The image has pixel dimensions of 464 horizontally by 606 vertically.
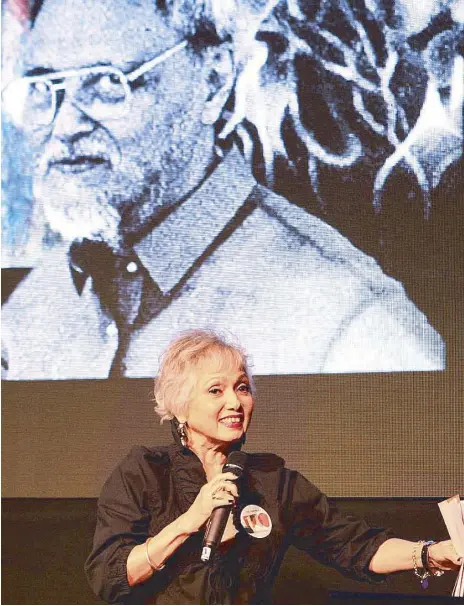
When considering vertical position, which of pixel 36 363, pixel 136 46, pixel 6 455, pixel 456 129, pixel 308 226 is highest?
pixel 136 46

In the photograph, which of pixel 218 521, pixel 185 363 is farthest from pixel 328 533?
pixel 185 363

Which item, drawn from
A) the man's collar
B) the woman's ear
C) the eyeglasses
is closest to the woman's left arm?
the man's collar

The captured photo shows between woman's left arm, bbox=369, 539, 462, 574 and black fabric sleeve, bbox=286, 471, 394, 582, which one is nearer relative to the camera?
woman's left arm, bbox=369, 539, 462, 574

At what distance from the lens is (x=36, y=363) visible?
11.0 feet

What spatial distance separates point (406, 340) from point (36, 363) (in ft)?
4.38

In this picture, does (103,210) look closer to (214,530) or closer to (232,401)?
(232,401)

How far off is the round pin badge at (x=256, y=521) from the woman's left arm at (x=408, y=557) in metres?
0.30

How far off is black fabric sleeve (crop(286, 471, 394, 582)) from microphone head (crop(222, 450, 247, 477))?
0.26 m

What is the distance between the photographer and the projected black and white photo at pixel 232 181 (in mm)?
3154

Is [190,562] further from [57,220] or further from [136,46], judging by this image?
[136,46]

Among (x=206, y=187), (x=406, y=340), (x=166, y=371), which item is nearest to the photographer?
(x=166, y=371)

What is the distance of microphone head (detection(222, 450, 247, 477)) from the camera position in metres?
2.21

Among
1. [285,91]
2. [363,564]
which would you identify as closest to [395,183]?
[285,91]

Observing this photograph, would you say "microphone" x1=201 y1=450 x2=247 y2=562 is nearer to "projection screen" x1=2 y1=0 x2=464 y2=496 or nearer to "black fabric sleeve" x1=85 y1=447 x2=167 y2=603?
"black fabric sleeve" x1=85 y1=447 x2=167 y2=603
